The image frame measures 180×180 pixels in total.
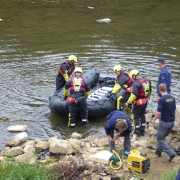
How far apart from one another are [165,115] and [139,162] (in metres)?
1.20

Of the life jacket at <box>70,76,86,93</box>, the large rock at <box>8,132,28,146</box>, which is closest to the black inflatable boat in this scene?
the life jacket at <box>70,76,86,93</box>

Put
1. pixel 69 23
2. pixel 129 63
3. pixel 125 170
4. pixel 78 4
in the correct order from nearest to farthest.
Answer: pixel 125 170 < pixel 129 63 < pixel 69 23 < pixel 78 4

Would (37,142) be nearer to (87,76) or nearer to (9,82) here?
(87,76)

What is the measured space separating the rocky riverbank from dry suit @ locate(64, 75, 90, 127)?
0.87 m

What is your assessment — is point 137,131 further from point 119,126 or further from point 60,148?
point 119,126

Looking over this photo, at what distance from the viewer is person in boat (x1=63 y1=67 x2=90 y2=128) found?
34.4 feet

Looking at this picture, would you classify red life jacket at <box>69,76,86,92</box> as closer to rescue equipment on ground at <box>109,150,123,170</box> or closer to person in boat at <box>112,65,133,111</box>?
person in boat at <box>112,65,133,111</box>

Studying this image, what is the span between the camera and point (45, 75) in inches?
594

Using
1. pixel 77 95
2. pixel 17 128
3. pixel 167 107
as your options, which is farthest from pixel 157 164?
pixel 17 128

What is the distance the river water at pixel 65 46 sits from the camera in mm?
11648

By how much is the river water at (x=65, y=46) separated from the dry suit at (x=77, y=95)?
1.43 feet

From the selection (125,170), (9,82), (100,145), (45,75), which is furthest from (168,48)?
(125,170)

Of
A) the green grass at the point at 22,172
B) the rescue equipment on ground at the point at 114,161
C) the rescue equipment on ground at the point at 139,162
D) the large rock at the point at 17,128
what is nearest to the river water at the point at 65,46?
the large rock at the point at 17,128

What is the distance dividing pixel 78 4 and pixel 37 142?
23.0 metres
